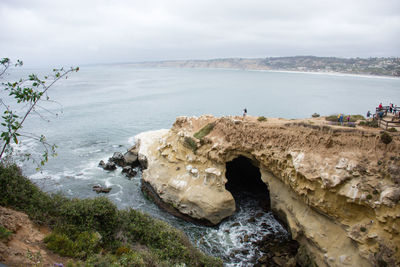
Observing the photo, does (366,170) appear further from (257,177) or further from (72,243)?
(72,243)

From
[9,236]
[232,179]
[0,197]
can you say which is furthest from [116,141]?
[9,236]

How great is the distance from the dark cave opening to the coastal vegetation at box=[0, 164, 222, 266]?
466 inches

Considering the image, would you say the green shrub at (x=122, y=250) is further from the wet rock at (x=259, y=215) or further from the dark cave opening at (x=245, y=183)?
the dark cave opening at (x=245, y=183)

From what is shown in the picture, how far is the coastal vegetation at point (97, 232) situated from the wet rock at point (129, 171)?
16.0 metres

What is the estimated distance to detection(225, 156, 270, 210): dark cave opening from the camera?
27558mm

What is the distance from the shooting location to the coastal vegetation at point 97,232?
38.9 feet

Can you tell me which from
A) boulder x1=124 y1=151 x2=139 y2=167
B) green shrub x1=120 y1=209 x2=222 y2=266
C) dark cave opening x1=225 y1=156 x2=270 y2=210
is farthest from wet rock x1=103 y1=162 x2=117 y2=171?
green shrub x1=120 y1=209 x2=222 y2=266

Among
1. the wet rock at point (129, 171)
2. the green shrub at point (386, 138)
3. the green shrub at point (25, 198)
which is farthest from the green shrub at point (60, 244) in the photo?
the wet rock at point (129, 171)

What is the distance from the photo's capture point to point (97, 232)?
1384 cm

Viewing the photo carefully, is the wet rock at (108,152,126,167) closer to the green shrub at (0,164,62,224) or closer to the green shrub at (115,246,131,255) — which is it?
the green shrub at (0,164,62,224)

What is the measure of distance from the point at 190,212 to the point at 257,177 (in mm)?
11326

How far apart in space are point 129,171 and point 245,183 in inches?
616

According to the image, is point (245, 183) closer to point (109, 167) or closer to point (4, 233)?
point (109, 167)

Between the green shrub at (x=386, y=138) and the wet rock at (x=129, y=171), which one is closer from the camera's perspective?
the green shrub at (x=386, y=138)
